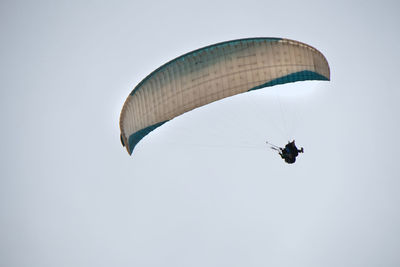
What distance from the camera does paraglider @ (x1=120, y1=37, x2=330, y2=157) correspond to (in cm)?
2378

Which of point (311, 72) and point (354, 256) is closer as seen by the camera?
point (311, 72)

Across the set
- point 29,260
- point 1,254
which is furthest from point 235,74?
point 1,254

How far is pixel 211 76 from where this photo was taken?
24.4 meters

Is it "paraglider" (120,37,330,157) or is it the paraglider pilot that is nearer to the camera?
"paraglider" (120,37,330,157)

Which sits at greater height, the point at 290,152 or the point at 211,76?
the point at 211,76

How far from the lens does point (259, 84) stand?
24969mm

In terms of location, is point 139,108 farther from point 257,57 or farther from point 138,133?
point 257,57

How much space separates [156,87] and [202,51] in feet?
9.42

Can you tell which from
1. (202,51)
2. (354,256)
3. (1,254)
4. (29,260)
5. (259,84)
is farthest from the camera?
(1,254)

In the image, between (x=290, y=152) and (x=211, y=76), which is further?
(x=290, y=152)

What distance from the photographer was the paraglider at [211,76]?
23781mm

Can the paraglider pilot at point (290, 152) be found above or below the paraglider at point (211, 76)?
below

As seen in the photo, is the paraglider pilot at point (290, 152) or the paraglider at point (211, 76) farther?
the paraglider pilot at point (290, 152)

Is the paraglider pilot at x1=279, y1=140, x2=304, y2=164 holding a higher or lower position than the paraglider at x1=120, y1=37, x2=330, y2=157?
lower
